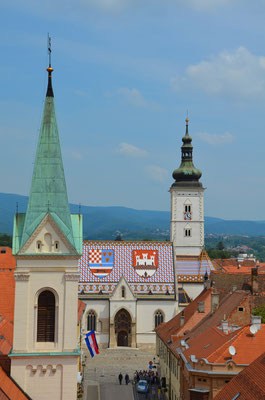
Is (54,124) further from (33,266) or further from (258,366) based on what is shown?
(258,366)

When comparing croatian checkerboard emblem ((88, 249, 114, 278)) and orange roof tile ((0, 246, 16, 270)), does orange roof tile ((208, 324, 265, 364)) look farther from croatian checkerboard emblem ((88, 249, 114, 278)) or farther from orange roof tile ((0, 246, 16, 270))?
croatian checkerboard emblem ((88, 249, 114, 278))

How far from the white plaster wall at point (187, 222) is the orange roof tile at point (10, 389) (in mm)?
82615

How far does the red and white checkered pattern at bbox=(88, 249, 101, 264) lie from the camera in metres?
90.8

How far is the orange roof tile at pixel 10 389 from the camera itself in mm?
28578

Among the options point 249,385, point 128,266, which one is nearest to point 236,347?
point 249,385

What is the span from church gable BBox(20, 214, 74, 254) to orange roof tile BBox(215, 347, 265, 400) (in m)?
10.5

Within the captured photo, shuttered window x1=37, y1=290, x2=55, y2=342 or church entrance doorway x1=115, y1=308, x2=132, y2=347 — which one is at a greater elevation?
shuttered window x1=37, y1=290, x2=55, y2=342

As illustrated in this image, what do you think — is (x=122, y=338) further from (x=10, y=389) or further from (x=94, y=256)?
(x=10, y=389)

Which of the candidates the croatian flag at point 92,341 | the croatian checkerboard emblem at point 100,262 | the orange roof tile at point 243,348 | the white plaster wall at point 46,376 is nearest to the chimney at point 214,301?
the croatian flag at point 92,341

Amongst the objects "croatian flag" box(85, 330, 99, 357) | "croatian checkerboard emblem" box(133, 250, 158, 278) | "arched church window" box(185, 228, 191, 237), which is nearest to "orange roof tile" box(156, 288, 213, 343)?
"croatian flag" box(85, 330, 99, 357)

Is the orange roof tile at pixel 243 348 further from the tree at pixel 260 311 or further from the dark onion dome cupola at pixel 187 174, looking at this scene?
the dark onion dome cupola at pixel 187 174

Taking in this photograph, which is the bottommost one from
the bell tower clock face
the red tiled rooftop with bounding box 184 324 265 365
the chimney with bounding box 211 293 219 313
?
the red tiled rooftop with bounding box 184 324 265 365

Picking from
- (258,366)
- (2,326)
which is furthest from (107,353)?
(258,366)

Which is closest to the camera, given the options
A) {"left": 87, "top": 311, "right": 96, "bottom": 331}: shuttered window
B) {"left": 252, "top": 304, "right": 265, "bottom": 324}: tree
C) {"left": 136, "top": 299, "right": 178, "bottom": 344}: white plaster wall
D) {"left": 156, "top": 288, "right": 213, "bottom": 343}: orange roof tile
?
{"left": 252, "top": 304, "right": 265, "bottom": 324}: tree
